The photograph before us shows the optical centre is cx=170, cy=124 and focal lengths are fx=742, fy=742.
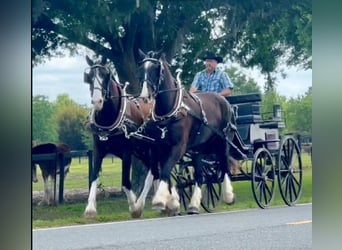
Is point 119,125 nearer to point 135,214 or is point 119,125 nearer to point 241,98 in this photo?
point 135,214

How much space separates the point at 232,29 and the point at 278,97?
41 centimetres

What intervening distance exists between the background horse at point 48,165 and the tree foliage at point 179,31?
0.40 m

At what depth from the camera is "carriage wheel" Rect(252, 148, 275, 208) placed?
12.0 ft

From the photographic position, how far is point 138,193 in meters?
3.49

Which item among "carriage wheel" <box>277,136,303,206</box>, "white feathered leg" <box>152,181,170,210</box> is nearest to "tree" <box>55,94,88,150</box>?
"white feathered leg" <box>152,181,170,210</box>

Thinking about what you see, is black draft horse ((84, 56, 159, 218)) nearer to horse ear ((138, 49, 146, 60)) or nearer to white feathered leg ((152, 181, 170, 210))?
white feathered leg ((152, 181, 170, 210))

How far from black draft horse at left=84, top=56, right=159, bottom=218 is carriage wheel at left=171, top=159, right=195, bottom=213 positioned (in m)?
0.10

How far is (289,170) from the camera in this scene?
147 inches

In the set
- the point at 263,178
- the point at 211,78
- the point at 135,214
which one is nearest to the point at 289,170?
the point at 263,178

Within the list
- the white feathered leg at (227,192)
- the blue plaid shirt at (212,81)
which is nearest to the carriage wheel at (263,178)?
the white feathered leg at (227,192)

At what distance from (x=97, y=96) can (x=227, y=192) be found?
2.59 feet

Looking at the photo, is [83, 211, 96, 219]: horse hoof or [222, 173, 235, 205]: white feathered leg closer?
[83, 211, 96, 219]: horse hoof
